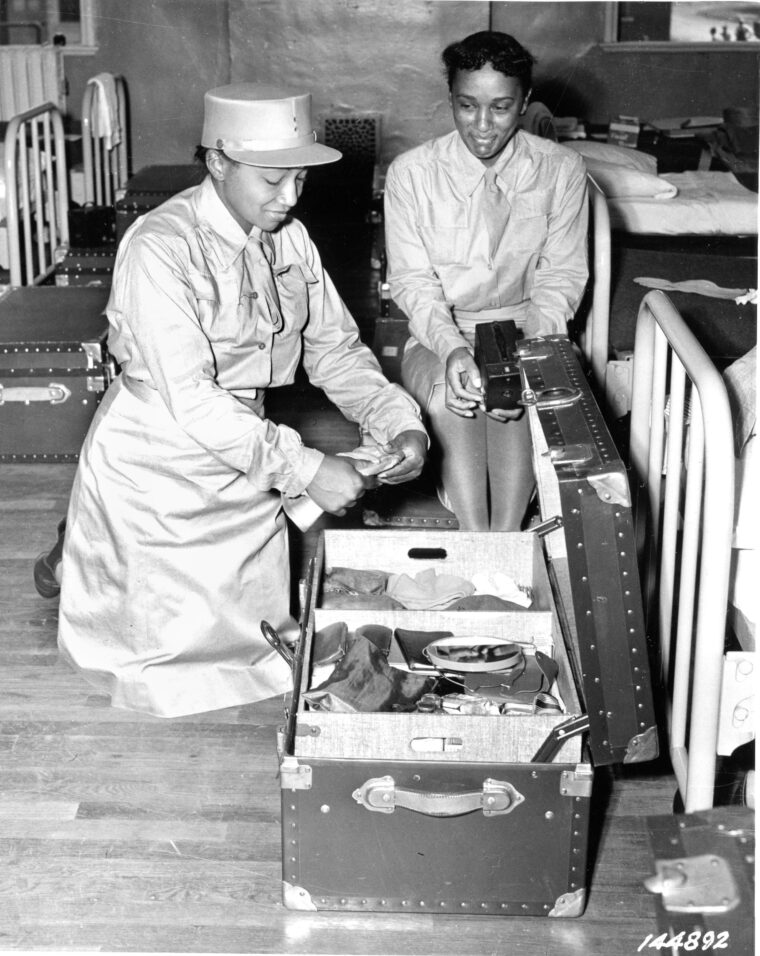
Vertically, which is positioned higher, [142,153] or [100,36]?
[100,36]

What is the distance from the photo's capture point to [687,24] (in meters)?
7.46

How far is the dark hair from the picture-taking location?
2.96 metres

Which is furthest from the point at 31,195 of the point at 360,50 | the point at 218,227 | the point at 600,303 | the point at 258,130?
the point at 258,130

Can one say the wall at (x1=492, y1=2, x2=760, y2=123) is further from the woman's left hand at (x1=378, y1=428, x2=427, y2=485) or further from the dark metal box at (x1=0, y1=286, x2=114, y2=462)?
the woman's left hand at (x1=378, y1=428, x2=427, y2=485)

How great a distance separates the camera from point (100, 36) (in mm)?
7410

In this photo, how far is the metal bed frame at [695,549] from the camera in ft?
6.17

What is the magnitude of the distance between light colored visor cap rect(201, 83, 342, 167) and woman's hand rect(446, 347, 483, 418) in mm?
751

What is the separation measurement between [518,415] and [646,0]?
5095 mm

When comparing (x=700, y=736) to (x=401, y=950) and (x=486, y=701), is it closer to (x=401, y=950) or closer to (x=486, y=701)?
(x=486, y=701)

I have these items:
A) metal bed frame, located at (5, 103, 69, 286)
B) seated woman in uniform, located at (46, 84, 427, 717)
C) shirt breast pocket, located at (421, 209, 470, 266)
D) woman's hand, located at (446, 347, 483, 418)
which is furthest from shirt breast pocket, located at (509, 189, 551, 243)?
metal bed frame, located at (5, 103, 69, 286)

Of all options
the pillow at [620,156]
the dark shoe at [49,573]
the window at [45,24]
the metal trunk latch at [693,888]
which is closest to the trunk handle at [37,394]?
the dark shoe at [49,573]

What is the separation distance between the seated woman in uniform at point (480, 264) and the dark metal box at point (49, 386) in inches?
44.7

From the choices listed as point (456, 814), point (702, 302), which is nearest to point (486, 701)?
point (456, 814)

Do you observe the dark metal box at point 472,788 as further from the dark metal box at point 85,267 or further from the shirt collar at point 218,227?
the dark metal box at point 85,267
